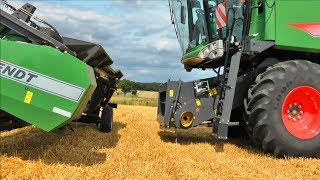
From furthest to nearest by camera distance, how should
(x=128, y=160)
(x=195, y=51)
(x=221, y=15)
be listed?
(x=195, y=51), (x=221, y=15), (x=128, y=160)

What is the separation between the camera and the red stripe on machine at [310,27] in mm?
5411

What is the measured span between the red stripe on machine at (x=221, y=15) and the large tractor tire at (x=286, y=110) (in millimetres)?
1019

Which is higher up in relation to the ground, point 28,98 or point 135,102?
point 28,98

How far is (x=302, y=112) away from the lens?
5.22 metres

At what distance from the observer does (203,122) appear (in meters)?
5.94

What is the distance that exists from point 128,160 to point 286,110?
Answer: 211cm

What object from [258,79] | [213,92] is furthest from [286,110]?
[213,92]

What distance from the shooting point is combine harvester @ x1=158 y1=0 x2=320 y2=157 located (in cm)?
494

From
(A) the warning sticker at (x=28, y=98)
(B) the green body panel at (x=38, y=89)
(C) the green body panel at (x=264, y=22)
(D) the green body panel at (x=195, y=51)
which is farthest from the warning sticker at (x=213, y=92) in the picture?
(A) the warning sticker at (x=28, y=98)

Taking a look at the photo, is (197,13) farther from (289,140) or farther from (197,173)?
(197,173)

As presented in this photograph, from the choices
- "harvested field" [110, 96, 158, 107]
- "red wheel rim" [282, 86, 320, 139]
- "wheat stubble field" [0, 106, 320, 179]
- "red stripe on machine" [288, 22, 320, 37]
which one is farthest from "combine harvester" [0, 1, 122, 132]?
"harvested field" [110, 96, 158, 107]

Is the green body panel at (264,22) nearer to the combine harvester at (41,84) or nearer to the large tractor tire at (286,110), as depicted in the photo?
the large tractor tire at (286,110)

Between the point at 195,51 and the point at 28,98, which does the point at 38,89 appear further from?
the point at 195,51

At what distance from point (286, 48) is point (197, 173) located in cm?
255
